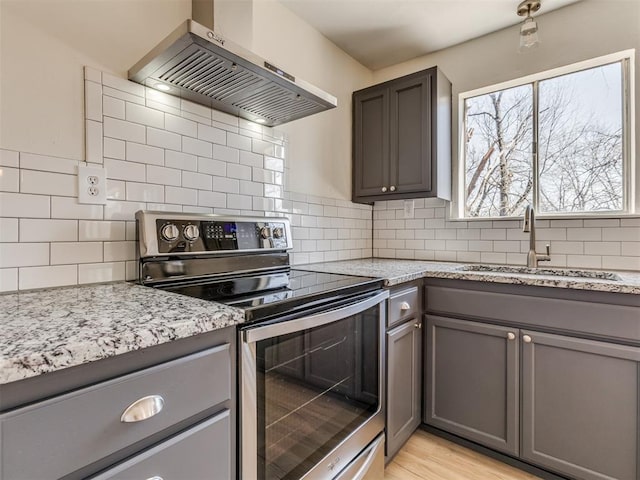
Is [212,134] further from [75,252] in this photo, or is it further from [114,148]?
[75,252]

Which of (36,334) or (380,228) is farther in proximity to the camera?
(380,228)

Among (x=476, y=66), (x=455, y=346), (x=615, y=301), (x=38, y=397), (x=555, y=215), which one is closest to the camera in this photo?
(x=38, y=397)

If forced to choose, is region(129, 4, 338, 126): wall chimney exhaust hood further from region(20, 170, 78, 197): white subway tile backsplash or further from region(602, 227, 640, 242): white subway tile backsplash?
region(602, 227, 640, 242): white subway tile backsplash

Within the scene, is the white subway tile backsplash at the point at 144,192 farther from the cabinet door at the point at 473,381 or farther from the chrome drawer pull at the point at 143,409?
the cabinet door at the point at 473,381

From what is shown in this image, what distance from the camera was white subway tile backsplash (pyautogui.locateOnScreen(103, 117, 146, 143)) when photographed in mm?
1240

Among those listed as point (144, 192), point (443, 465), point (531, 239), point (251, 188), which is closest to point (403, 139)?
point (531, 239)

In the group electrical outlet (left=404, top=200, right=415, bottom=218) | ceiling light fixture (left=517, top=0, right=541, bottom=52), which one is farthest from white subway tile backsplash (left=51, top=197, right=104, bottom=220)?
ceiling light fixture (left=517, top=0, right=541, bottom=52)

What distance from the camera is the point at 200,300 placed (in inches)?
A: 36.9

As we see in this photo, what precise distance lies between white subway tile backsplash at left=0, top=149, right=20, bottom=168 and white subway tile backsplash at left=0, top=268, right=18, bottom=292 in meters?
0.33

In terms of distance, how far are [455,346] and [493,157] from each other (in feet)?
4.36

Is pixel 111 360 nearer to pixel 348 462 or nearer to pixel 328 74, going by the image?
pixel 348 462

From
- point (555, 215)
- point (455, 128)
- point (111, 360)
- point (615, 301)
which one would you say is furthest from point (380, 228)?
point (111, 360)

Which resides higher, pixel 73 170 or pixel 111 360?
pixel 73 170

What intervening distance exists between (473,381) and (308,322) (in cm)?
110
